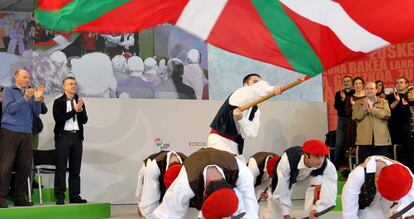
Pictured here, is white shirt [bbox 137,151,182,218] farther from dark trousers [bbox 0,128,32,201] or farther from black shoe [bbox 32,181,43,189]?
black shoe [bbox 32,181,43,189]

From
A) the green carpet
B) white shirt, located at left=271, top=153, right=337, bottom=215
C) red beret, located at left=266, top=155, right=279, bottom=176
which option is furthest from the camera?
the green carpet

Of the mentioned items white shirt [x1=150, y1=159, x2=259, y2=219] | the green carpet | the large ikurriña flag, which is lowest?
the green carpet

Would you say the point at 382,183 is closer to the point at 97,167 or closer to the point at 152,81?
the point at 97,167

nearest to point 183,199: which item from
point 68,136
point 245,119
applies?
point 245,119

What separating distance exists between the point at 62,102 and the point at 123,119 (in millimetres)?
2194

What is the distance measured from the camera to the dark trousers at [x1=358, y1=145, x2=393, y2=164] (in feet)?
29.7

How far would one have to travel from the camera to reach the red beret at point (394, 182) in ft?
15.9

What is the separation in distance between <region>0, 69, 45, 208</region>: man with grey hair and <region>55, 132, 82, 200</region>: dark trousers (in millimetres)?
604

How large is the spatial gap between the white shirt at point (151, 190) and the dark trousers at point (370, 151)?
349 cm

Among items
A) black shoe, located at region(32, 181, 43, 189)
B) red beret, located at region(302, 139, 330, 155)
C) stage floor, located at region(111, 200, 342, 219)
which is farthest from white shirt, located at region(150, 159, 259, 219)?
black shoe, located at region(32, 181, 43, 189)

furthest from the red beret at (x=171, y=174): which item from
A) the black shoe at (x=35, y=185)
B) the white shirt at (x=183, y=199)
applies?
the black shoe at (x=35, y=185)

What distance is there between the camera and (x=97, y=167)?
10125mm

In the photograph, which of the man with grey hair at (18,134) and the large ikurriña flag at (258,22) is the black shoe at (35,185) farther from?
the large ikurriña flag at (258,22)

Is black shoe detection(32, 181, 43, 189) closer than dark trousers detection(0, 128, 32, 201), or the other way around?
dark trousers detection(0, 128, 32, 201)
